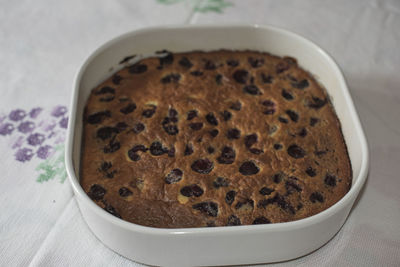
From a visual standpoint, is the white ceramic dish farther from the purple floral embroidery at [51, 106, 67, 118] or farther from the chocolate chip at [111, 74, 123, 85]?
the purple floral embroidery at [51, 106, 67, 118]

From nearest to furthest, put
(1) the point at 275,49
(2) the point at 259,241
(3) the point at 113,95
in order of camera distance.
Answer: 1. (2) the point at 259,241
2. (3) the point at 113,95
3. (1) the point at 275,49

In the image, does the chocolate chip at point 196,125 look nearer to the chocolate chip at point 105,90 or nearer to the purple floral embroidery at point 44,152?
the chocolate chip at point 105,90

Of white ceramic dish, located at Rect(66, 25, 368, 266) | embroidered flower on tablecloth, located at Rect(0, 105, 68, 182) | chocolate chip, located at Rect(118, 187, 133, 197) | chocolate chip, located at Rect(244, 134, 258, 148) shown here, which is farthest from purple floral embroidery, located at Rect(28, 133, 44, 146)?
chocolate chip, located at Rect(244, 134, 258, 148)

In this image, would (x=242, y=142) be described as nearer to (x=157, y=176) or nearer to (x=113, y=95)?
(x=157, y=176)

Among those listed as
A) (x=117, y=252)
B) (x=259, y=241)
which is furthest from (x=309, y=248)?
(x=117, y=252)

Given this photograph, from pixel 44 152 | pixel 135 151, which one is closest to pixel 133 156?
pixel 135 151
